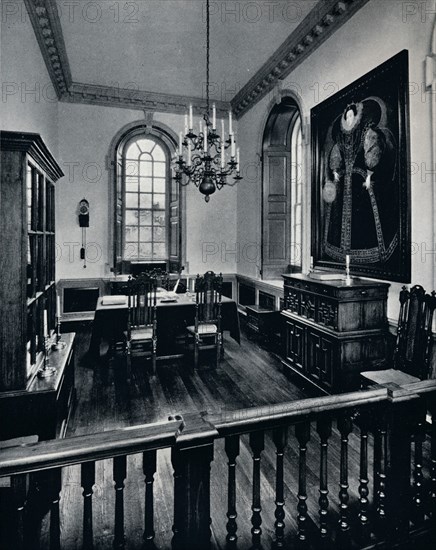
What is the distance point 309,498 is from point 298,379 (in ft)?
7.24

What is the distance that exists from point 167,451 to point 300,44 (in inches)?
215

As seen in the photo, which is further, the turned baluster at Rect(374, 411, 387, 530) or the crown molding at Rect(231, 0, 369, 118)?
the crown molding at Rect(231, 0, 369, 118)

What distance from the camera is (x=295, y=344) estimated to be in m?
4.72

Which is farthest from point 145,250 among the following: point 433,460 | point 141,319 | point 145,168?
point 433,460

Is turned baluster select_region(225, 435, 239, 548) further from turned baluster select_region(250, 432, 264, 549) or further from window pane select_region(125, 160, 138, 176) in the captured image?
window pane select_region(125, 160, 138, 176)

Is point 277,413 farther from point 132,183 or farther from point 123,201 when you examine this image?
point 132,183

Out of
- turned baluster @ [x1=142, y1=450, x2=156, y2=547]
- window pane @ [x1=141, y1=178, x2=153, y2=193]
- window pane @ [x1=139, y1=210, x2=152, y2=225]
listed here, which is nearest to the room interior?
turned baluster @ [x1=142, y1=450, x2=156, y2=547]

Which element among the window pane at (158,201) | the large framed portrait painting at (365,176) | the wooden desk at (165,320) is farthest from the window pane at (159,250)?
the large framed portrait painting at (365,176)

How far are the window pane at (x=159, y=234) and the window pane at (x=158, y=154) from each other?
4.73ft

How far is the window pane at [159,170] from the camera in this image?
328 inches

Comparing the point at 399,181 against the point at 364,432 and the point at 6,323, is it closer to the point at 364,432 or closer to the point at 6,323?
the point at 364,432

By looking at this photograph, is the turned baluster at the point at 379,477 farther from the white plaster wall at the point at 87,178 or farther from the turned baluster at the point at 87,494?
the white plaster wall at the point at 87,178

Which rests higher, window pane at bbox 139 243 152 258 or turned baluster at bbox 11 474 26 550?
window pane at bbox 139 243 152 258

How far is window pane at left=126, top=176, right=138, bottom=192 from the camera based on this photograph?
322 inches
